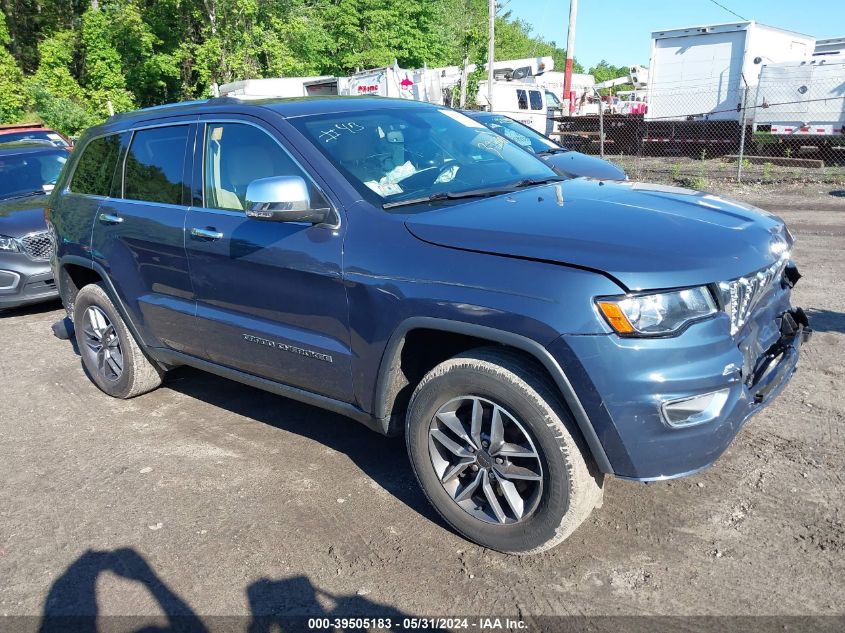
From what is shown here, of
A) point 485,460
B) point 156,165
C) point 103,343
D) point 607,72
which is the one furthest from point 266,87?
point 607,72

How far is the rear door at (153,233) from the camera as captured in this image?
4.11 meters

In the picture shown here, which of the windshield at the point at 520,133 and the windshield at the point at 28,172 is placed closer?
the windshield at the point at 28,172

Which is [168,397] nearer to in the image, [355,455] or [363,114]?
[355,455]

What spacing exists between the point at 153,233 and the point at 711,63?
19.5 metres

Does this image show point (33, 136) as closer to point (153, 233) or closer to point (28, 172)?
point (28, 172)

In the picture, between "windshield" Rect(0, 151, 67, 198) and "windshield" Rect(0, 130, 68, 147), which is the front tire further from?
"windshield" Rect(0, 130, 68, 147)

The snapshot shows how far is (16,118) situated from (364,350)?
89.2 ft

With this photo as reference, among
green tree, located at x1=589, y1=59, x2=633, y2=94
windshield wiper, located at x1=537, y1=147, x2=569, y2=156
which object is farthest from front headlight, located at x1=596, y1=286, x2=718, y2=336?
green tree, located at x1=589, y1=59, x2=633, y2=94

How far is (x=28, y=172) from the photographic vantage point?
888 cm

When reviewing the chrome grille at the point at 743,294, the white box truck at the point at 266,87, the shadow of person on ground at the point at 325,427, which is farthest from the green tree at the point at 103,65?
the chrome grille at the point at 743,294

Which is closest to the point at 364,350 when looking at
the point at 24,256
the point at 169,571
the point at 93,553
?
the point at 169,571

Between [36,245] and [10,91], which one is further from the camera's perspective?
[10,91]

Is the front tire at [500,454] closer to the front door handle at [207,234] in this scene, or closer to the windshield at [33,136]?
the front door handle at [207,234]

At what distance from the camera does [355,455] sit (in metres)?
4.04
